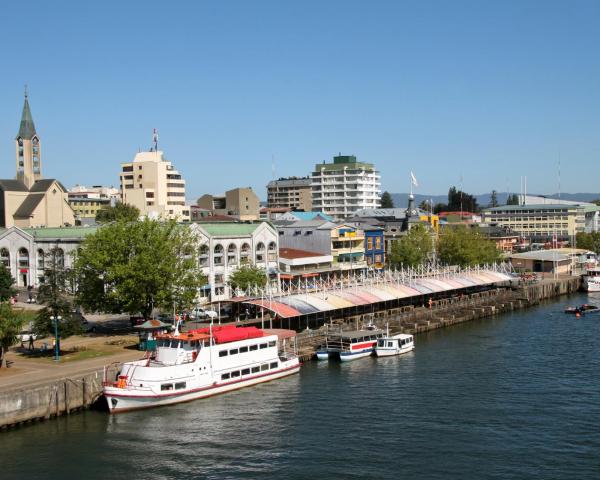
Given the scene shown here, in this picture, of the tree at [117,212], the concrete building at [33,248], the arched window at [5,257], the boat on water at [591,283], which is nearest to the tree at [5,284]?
the concrete building at [33,248]

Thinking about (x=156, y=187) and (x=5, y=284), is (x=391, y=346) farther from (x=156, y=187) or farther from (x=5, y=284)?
(x=156, y=187)

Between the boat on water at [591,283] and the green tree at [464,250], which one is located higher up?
the green tree at [464,250]

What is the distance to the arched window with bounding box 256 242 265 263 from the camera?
11881 cm

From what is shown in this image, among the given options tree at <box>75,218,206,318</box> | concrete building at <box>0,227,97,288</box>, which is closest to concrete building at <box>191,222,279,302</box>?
concrete building at <box>0,227,97,288</box>

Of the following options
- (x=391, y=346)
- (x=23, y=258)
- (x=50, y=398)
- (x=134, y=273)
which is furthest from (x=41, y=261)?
(x=50, y=398)

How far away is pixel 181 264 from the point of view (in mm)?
81188

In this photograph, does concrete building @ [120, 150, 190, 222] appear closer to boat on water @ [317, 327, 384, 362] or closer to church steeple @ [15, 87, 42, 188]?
church steeple @ [15, 87, 42, 188]

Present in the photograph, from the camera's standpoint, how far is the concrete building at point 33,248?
111m

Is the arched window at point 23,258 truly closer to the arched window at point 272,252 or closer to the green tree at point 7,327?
the arched window at point 272,252

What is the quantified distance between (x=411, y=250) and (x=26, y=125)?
262 feet

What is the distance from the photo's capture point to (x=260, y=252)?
391ft

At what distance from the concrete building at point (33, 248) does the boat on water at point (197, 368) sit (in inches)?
2079

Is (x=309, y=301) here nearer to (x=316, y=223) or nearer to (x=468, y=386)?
(x=468, y=386)

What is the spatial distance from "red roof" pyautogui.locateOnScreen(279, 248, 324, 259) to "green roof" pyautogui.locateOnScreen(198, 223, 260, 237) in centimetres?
953
